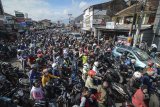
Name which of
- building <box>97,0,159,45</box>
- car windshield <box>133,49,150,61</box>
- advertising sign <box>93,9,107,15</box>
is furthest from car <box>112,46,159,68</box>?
advertising sign <box>93,9,107,15</box>

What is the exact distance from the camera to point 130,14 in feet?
92.5

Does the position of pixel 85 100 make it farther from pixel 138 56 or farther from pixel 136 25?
pixel 136 25

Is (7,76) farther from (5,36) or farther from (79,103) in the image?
(5,36)

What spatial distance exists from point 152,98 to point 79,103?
2.88 meters

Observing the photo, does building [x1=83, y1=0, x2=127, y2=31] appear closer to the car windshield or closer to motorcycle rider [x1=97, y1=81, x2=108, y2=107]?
the car windshield

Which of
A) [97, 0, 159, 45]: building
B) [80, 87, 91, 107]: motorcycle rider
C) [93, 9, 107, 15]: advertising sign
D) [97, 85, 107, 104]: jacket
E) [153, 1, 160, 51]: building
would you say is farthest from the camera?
[93, 9, 107, 15]: advertising sign

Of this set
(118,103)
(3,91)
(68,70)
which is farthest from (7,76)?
(118,103)

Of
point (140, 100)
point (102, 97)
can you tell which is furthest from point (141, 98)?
point (102, 97)

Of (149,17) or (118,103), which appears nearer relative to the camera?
(118,103)

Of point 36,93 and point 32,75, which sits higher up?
point 32,75

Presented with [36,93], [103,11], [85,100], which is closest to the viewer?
[85,100]

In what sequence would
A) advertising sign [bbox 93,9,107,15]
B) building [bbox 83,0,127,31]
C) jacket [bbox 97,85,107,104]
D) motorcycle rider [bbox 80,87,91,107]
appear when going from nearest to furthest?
1. motorcycle rider [bbox 80,87,91,107]
2. jacket [bbox 97,85,107,104]
3. building [bbox 83,0,127,31]
4. advertising sign [bbox 93,9,107,15]

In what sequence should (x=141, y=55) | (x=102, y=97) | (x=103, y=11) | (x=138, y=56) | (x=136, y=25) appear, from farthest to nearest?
(x=103, y=11) → (x=136, y=25) → (x=141, y=55) → (x=138, y=56) → (x=102, y=97)

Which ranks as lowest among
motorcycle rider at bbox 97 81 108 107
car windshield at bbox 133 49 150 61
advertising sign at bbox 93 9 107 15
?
motorcycle rider at bbox 97 81 108 107
